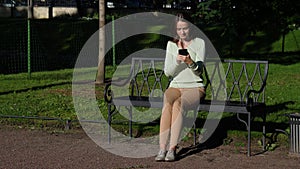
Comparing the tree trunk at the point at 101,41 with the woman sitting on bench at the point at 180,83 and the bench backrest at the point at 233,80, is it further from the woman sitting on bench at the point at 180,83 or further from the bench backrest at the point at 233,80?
the woman sitting on bench at the point at 180,83

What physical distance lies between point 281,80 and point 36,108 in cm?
697

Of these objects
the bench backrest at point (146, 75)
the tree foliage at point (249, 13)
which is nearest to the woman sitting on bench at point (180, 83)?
the bench backrest at point (146, 75)

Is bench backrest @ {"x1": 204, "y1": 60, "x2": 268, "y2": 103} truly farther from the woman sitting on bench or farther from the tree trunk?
the tree trunk

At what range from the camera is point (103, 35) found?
531 inches

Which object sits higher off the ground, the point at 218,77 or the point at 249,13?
the point at 249,13

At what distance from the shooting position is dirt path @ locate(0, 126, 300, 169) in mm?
6516

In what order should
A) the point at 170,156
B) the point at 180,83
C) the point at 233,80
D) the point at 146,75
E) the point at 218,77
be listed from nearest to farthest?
the point at 170,156 < the point at 180,83 < the point at 233,80 < the point at 146,75 < the point at 218,77

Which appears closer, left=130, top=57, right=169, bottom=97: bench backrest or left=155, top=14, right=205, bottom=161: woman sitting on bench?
left=155, top=14, right=205, bottom=161: woman sitting on bench

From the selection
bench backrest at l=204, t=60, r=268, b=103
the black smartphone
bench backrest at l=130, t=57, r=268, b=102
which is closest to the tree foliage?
bench backrest at l=204, t=60, r=268, b=103

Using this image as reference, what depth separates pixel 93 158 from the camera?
686cm

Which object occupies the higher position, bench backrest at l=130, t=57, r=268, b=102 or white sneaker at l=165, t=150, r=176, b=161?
bench backrest at l=130, t=57, r=268, b=102

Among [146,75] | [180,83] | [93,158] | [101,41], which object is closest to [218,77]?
[146,75]

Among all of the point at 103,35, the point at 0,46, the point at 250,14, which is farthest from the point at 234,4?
the point at 0,46

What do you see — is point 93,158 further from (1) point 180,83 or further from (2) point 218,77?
(2) point 218,77
